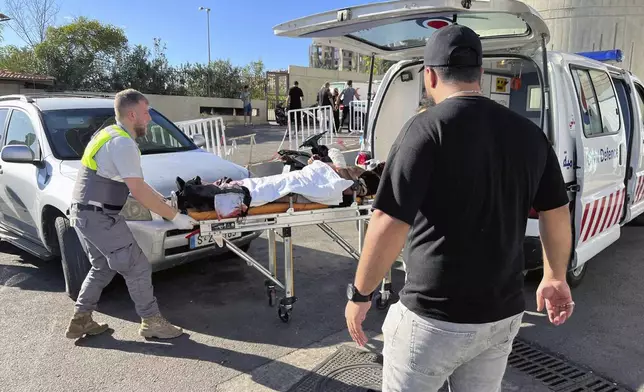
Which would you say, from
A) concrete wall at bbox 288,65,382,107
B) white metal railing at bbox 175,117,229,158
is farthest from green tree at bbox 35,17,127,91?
white metal railing at bbox 175,117,229,158

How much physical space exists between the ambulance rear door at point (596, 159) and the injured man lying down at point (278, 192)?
168 centimetres

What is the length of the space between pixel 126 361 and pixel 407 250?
8.37ft

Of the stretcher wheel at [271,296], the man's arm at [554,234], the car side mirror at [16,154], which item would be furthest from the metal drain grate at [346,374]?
the car side mirror at [16,154]

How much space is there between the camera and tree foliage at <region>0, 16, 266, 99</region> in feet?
78.0

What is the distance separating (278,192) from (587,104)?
9.10 ft

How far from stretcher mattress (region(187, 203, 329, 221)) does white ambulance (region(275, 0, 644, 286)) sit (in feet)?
4.35

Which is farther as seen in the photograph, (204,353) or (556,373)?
(204,353)

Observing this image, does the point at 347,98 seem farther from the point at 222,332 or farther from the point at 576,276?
the point at 222,332

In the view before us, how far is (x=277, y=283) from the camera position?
393cm

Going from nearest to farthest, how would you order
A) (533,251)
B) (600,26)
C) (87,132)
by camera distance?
(533,251)
(87,132)
(600,26)

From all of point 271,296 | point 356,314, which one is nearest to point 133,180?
point 271,296

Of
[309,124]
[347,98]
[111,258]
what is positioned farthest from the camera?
[347,98]

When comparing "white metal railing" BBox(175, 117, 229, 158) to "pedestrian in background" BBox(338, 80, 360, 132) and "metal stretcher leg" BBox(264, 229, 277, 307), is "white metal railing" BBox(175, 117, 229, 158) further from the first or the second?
"pedestrian in background" BBox(338, 80, 360, 132)

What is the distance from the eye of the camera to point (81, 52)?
24953 mm
